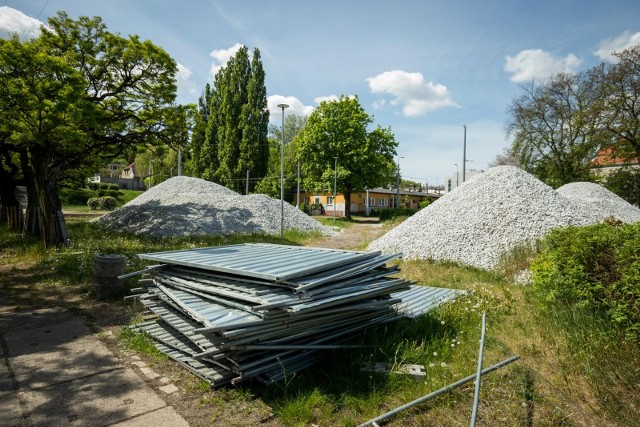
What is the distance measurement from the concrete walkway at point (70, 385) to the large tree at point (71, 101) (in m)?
7.81

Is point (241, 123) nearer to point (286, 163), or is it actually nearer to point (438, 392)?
point (286, 163)

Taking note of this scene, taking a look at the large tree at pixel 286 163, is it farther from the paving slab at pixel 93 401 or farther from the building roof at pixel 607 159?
the paving slab at pixel 93 401

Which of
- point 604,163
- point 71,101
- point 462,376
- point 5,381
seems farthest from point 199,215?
point 604,163

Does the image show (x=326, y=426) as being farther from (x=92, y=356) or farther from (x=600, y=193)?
(x=600, y=193)

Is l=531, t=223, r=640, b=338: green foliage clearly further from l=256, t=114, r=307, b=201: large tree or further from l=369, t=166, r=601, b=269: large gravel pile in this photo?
l=256, t=114, r=307, b=201: large tree

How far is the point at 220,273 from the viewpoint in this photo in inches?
187

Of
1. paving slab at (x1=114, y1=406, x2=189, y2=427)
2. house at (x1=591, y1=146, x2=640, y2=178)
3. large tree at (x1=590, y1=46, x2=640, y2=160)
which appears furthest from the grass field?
house at (x1=591, y1=146, x2=640, y2=178)

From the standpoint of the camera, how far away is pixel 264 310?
3424 millimetres

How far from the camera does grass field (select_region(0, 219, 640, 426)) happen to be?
321 centimetres

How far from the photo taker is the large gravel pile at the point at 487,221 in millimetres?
10219

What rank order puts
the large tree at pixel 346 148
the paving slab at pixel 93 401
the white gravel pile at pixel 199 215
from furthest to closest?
the large tree at pixel 346 148, the white gravel pile at pixel 199 215, the paving slab at pixel 93 401

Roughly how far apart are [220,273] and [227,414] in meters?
1.86

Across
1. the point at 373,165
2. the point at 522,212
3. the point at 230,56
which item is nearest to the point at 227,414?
the point at 522,212

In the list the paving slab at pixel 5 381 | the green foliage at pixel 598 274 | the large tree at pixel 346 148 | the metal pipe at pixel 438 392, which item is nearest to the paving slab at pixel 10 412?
the paving slab at pixel 5 381
